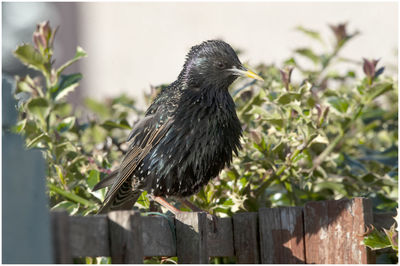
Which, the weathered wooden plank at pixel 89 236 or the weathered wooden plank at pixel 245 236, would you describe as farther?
the weathered wooden plank at pixel 245 236

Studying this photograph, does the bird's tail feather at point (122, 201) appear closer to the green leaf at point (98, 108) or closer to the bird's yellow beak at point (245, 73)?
the bird's yellow beak at point (245, 73)

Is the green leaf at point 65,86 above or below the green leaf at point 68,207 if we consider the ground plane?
above

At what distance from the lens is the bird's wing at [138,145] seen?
3201 mm

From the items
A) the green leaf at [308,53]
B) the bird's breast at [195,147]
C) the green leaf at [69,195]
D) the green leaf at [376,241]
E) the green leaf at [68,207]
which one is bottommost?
the green leaf at [376,241]

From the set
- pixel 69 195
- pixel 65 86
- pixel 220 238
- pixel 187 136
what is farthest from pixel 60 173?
pixel 220 238

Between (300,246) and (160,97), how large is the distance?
1.06 metres

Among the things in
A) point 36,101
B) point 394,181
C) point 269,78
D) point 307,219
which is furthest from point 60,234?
point 269,78

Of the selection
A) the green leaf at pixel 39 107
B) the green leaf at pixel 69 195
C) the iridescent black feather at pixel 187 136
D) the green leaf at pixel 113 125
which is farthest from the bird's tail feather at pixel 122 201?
the green leaf at pixel 39 107

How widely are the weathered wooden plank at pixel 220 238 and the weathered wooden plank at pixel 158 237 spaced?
32cm

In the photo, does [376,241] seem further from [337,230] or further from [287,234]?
[287,234]

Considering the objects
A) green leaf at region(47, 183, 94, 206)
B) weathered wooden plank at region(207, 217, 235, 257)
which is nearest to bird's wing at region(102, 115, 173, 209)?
green leaf at region(47, 183, 94, 206)

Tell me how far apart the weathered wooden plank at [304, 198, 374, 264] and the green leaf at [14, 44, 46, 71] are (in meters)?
1.61

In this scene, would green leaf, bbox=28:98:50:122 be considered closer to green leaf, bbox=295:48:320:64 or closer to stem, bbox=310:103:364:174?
stem, bbox=310:103:364:174

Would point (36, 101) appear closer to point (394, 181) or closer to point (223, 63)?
point (223, 63)
